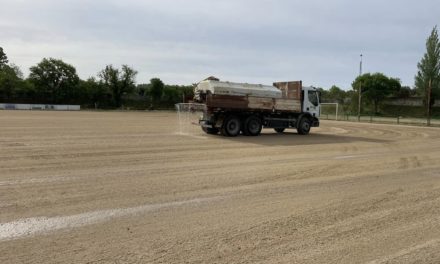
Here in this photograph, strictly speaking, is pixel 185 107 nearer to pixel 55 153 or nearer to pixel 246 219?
pixel 55 153

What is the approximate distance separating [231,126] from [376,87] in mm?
69501

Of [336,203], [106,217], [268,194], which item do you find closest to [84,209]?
[106,217]

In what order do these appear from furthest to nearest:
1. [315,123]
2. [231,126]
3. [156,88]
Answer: [156,88], [315,123], [231,126]

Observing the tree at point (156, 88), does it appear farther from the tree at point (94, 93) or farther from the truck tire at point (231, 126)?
the truck tire at point (231, 126)

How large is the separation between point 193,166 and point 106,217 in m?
5.29

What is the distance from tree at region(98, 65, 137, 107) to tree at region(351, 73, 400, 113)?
52.8 metres

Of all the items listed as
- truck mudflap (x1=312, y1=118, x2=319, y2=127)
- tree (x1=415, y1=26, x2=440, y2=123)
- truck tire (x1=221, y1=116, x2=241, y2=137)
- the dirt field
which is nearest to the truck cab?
truck mudflap (x1=312, y1=118, x2=319, y2=127)

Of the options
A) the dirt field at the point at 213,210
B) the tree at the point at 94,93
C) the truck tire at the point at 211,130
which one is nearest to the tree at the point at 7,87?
the tree at the point at 94,93

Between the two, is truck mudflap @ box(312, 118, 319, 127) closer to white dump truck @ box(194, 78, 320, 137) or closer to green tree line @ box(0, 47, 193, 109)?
white dump truck @ box(194, 78, 320, 137)

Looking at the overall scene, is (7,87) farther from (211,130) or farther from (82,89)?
(211,130)

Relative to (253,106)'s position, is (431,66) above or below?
above

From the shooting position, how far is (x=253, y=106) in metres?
23.4

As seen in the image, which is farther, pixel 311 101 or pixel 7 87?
pixel 7 87

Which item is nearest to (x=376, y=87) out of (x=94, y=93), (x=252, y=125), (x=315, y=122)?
(x=94, y=93)
